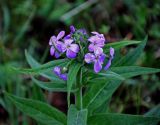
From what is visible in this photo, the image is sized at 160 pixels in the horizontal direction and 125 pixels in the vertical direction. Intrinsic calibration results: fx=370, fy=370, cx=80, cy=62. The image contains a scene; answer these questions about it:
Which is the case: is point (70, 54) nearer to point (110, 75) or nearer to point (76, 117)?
point (110, 75)

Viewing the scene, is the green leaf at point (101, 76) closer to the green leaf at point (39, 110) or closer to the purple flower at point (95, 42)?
the purple flower at point (95, 42)

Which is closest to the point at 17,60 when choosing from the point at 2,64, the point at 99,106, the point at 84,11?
the point at 2,64

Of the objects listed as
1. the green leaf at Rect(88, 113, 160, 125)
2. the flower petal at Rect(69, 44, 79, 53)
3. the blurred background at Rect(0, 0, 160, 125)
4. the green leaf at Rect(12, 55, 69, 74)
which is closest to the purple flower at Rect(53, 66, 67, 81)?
the green leaf at Rect(12, 55, 69, 74)

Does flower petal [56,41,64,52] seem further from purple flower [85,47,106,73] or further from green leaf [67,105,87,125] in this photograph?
green leaf [67,105,87,125]

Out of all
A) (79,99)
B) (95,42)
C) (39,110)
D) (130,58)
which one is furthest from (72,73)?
(130,58)

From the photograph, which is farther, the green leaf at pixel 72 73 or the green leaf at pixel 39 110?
the green leaf at pixel 39 110

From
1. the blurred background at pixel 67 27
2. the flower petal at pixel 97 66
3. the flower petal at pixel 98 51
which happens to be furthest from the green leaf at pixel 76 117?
the blurred background at pixel 67 27
